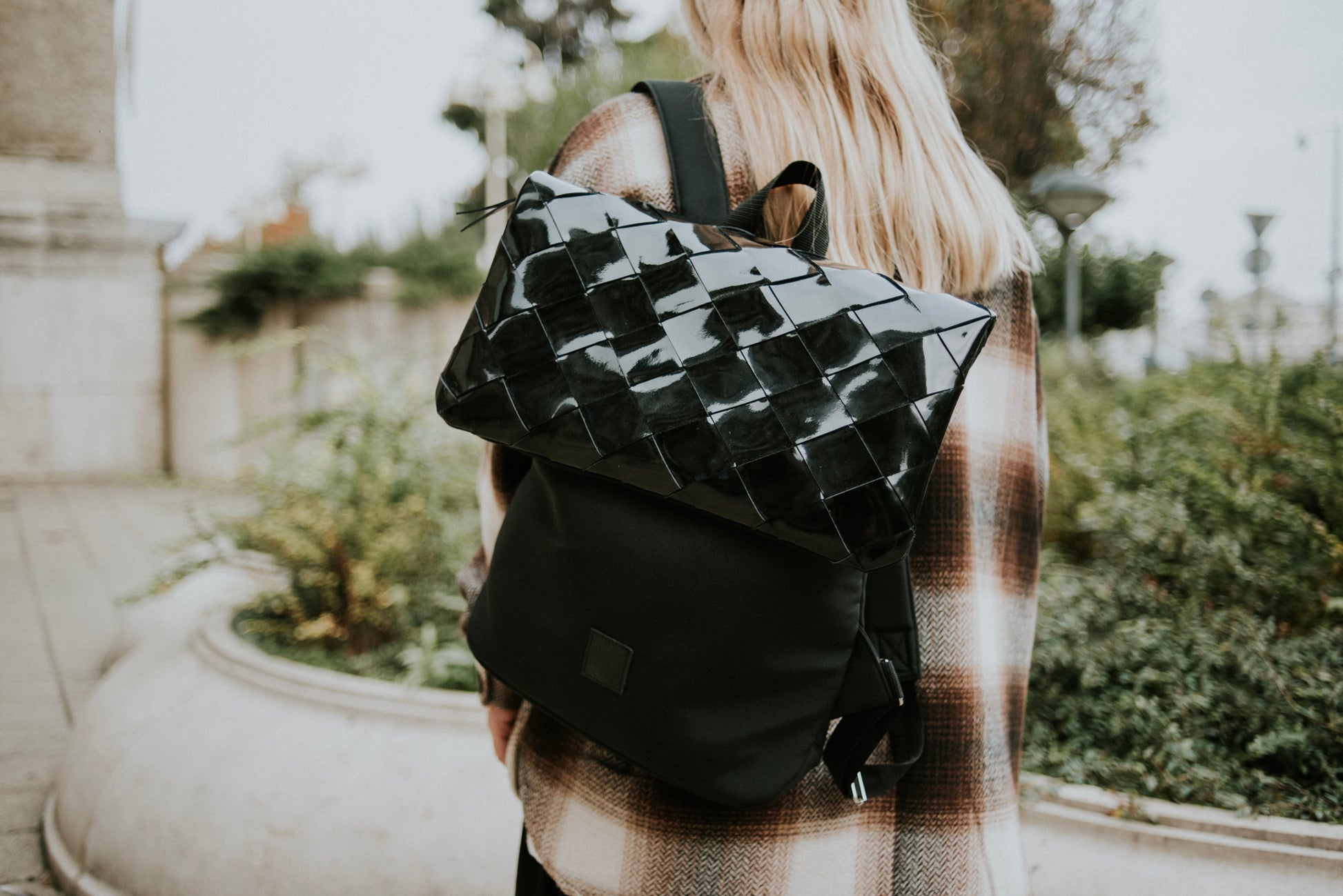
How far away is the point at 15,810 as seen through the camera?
2424 mm

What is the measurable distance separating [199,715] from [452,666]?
2.21ft

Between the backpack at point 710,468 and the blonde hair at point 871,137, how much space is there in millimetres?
131

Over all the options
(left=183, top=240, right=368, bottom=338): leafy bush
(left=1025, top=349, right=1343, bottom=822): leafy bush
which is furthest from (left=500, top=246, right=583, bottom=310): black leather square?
(left=183, top=240, right=368, bottom=338): leafy bush

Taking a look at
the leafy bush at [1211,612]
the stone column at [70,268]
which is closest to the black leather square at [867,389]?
the leafy bush at [1211,612]

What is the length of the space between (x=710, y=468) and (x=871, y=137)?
0.49 m

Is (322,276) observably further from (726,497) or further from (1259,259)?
(726,497)

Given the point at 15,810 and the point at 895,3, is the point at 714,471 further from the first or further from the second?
the point at 15,810

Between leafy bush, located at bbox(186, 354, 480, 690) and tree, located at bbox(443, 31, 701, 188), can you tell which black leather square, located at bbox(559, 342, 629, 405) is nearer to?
leafy bush, located at bbox(186, 354, 480, 690)

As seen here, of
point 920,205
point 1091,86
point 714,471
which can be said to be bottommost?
point 714,471

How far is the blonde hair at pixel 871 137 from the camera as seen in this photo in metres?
0.97

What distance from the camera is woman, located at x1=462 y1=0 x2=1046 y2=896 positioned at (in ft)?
2.97

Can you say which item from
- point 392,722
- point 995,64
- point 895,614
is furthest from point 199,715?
point 995,64

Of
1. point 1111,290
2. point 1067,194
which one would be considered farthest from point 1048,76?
point 1111,290

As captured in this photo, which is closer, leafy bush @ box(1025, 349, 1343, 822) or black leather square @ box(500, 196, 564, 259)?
black leather square @ box(500, 196, 564, 259)
